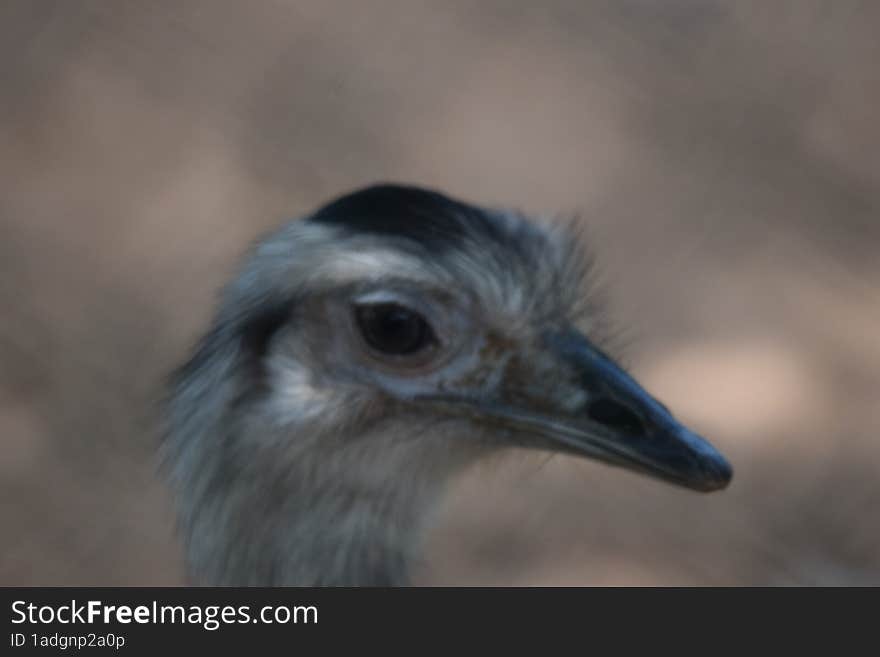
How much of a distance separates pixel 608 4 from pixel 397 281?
2.13m

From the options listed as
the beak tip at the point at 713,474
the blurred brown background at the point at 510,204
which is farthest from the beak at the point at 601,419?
the blurred brown background at the point at 510,204

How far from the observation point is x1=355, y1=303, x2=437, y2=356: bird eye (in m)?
1.75

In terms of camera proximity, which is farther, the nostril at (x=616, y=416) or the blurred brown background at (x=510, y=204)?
the blurred brown background at (x=510, y=204)

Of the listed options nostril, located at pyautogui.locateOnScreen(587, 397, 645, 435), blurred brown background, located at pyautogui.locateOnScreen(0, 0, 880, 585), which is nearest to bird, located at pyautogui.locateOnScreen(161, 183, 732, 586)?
nostril, located at pyautogui.locateOnScreen(587, 397, 645, 435)

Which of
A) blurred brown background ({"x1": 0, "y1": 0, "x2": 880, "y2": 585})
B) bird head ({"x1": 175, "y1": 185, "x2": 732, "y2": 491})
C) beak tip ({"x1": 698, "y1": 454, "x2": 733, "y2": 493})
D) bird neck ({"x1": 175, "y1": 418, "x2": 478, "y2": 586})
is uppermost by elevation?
blurred brown background ({"x1": 0, "y1": 0, "x2": 880, "y2": 585})

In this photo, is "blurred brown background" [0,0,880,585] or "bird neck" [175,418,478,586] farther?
"blurred brown background" [0,0,880,585]

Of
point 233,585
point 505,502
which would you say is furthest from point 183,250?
point 233,585

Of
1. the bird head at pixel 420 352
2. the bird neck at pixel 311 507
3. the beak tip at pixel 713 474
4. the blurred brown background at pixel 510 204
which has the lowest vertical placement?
the beak tip at pixel 713 474

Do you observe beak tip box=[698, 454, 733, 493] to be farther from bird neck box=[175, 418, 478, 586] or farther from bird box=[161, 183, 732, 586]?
bird neck box=[175, 418, 478, 586]

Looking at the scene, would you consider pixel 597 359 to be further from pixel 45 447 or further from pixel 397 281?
pixel 45 447

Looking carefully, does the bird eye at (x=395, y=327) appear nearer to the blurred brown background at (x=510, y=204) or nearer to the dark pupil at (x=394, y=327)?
the dark pupil at (x=394, y=327)

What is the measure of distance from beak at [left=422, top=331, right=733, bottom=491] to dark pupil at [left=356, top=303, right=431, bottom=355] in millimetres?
71

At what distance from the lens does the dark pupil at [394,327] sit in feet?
5.75

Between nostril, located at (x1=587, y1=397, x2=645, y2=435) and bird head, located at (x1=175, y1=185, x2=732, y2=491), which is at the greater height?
bird head, located at (x1=175, y1=185, x2=732, y2=491)
